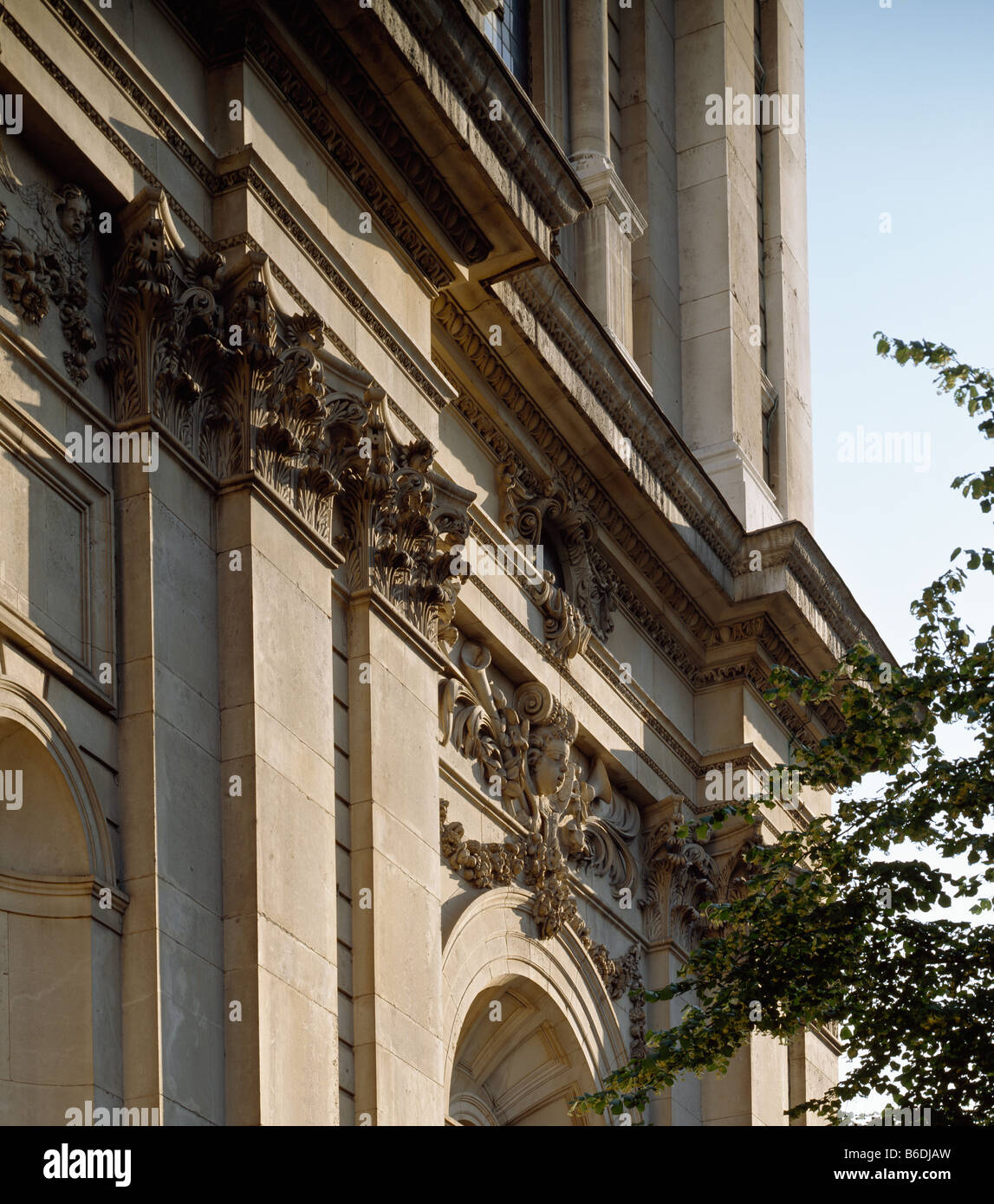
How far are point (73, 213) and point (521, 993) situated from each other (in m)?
10.4

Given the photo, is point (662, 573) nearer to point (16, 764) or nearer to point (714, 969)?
point (714, 969)

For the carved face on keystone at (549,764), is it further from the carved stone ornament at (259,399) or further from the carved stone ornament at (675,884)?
the carved stone ornament at (259,399)

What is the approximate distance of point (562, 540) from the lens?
25797mm

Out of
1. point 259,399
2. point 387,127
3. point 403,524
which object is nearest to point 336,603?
point 403,524

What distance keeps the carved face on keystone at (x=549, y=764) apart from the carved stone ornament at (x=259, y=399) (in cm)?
441

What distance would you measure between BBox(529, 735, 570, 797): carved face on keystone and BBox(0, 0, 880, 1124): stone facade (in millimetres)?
45

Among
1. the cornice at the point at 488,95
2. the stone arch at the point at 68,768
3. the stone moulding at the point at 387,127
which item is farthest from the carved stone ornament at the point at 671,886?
the stone arch at the point at 68,768

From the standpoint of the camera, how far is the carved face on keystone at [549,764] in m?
24.0

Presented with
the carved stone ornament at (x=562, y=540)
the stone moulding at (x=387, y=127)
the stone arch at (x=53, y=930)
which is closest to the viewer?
the stone arch at (x=53, y=930)

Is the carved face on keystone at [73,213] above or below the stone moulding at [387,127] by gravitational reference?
below

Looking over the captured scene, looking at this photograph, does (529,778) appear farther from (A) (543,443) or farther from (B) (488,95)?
(B) (488,95)

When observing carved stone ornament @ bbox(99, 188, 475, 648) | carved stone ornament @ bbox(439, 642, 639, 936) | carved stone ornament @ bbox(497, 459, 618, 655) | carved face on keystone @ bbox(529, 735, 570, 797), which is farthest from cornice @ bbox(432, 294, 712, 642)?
carved stone ornament @ bbox(99, 188, 475, 648)

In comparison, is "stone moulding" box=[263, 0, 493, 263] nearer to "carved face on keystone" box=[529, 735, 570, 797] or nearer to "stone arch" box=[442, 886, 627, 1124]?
"carved face on keystone" box=[529, 735, 570, 797]

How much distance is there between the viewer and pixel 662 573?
91.1 feet
